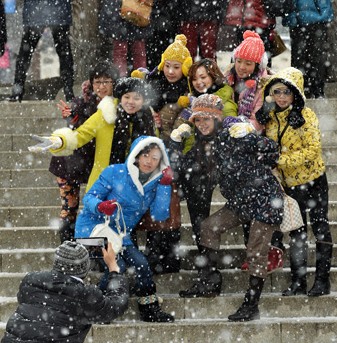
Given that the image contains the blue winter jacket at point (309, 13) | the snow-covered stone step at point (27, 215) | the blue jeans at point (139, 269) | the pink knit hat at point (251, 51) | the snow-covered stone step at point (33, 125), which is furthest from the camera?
the blue winter jacket at point (309, 13)

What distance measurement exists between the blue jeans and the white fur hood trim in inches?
40.1

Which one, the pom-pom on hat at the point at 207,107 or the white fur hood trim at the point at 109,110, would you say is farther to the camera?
the white fur hood trim at the point at 109,110

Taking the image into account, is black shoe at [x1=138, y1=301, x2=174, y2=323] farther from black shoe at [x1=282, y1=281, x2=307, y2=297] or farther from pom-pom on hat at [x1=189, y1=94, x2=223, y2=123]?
pom-pom on hat at [x1=189, y1=94, x2=223, y2=123]

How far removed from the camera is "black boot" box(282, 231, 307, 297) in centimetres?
813

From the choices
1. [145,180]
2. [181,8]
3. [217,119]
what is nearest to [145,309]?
[145,180]

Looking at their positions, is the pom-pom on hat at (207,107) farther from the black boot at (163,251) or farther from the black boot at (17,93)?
the black boot at (17,93)

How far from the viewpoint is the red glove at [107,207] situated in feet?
24.9

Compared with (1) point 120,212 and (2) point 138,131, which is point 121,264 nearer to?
(1) point 120,212

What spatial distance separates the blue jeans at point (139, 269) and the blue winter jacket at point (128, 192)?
89 mm

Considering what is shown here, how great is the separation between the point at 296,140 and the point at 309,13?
3480 mm

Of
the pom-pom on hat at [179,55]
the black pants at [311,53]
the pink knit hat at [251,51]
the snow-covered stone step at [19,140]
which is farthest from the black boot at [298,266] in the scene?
the black pants at [311,53]

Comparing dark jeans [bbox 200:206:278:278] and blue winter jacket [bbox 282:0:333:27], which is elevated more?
blue winter jacket [bbox 282:0:333:27]

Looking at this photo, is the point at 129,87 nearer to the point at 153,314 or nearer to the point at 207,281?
the point at 207,281

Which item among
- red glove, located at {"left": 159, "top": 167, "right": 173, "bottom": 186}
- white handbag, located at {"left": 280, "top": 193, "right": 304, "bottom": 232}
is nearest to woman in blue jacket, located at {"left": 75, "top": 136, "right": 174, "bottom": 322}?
red glove, located at {"left": 159, "top": 167, "right": 173, "bottom": 186}
